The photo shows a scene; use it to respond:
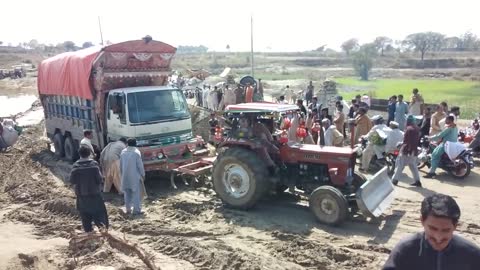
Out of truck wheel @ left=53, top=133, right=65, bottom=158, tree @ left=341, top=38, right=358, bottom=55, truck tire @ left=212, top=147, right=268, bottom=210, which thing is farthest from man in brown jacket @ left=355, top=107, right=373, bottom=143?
tree @ left=341, top=38, right=358, bottom=55

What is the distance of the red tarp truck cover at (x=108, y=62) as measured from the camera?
1016 cm

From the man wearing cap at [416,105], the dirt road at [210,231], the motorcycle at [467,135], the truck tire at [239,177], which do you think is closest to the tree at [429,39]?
the man wearing cap at [416,105]

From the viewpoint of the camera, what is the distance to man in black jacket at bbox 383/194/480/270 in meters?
2.35

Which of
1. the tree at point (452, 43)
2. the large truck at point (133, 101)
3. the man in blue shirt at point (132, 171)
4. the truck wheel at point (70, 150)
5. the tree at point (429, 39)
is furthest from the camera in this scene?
the tree at point (452, 43)

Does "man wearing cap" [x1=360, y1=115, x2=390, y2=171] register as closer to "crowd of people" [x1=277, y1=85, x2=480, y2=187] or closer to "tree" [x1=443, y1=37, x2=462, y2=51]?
"crowd of people" [x1=277, y1=85, x2=480, y2=187]

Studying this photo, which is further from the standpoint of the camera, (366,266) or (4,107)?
(4,107)

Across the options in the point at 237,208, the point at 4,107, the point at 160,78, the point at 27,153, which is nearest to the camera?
the point at 237,208

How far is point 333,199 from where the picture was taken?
681 cm

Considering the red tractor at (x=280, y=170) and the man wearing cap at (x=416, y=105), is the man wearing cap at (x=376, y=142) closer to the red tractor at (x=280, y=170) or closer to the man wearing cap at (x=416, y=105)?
the red tractor at (x=280, y=170)

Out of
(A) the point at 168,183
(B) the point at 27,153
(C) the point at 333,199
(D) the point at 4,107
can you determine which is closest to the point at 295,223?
(C) the point at 333,199

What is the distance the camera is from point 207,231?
6.93 metres

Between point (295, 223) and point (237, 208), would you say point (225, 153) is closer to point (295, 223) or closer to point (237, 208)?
point (237, 208)

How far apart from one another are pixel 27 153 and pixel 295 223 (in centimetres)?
965

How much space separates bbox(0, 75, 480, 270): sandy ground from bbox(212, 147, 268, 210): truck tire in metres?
0.25
